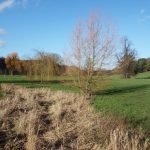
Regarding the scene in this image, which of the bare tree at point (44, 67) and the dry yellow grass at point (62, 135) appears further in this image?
the bare tree at point (44, 67)

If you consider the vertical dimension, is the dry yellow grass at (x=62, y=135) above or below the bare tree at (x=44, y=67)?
below

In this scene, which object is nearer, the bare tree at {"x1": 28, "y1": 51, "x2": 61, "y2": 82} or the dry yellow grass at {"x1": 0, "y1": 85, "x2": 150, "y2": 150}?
the dry yellow grass at {"x1": 0, "y1": 85, "x2": 150, "y2": 150}

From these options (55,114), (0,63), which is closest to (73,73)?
(55,114)

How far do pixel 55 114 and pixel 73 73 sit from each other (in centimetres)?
1600

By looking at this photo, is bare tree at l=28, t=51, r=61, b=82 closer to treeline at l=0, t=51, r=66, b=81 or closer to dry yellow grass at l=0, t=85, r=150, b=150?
treeline at l=0, t=51, r=66, b=81

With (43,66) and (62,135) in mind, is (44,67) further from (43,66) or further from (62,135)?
(62,135)

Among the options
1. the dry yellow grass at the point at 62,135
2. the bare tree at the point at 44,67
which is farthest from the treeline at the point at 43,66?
the dry yellow grass at the point at 62,135

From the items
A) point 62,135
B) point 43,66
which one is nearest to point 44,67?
point 43,66

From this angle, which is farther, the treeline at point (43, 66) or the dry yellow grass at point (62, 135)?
the treeline at point (43, 66)

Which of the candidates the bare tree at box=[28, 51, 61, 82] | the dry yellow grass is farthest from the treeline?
the dry yellow grass

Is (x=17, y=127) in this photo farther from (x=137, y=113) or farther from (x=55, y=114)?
(x=137, y=113)

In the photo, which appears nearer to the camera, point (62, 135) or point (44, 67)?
point (62, 135)

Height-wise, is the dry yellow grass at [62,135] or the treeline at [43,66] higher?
the treeline at [43,66]

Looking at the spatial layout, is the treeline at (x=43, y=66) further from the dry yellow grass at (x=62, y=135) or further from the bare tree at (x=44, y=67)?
the dry yellow grass at (x=62, y=135)
